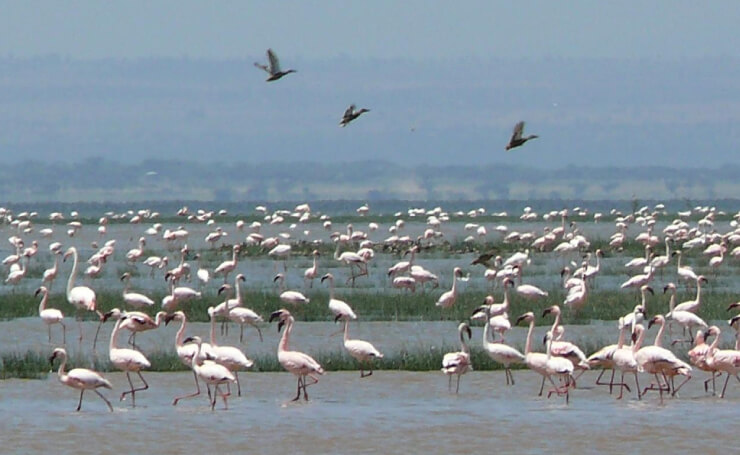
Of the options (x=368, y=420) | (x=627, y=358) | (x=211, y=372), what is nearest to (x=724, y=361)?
(x=627, y=358)

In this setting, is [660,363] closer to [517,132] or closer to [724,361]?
[724,361]

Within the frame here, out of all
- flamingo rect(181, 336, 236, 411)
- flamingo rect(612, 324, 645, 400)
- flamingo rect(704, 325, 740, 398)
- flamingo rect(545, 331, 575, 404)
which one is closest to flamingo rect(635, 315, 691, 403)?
flamingo rect(612, 324, 645, 400)

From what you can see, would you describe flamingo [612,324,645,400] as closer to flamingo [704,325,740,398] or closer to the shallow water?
the shallow water

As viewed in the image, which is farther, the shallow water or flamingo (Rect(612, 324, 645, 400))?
flamingo (Rect(612, 324, 645, 400))

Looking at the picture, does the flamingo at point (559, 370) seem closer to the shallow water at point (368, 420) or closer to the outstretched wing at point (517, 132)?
the shallow water at point (368, 420)


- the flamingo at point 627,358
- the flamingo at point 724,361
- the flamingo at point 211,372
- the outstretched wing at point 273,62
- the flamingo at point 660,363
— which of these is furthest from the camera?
the outstretched wing at point 273,62

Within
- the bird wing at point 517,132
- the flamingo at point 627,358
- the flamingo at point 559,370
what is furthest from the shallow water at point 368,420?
the bird wing at point 517,132

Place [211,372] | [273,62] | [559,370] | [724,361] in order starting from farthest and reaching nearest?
[273,62]
[724,361]
[559,370]
[211,372]

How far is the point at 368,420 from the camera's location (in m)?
14.9

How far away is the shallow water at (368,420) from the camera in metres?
13.6

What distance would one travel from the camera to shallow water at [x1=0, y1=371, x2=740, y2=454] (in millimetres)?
13555

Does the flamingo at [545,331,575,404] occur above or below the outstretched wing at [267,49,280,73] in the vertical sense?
below

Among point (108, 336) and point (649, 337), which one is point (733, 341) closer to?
point (649, 337)

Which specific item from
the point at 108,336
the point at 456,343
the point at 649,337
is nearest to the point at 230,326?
the point at 108,336
